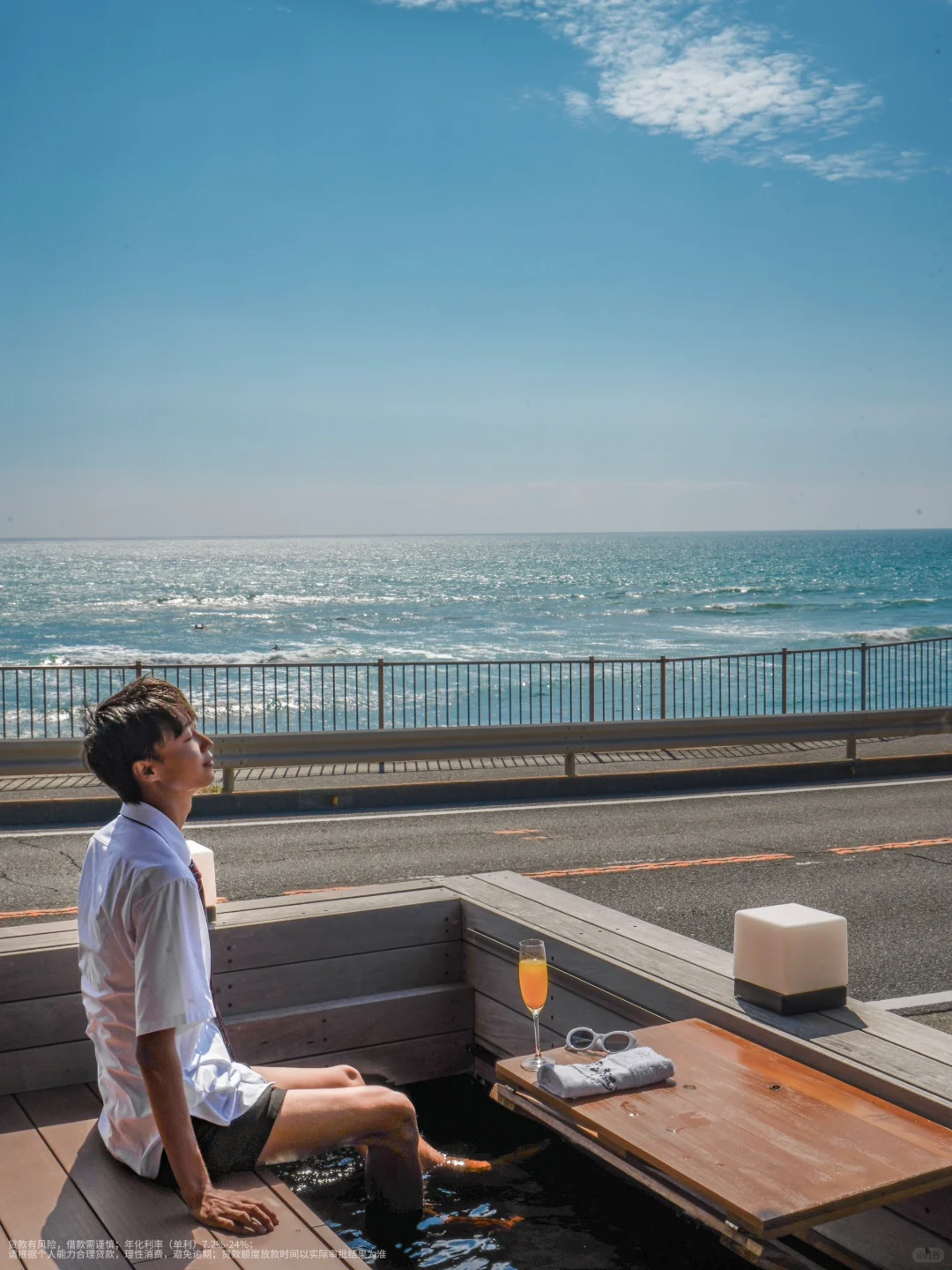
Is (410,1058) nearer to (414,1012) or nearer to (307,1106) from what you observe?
(414,1012)

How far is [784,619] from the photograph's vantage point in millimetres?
72250

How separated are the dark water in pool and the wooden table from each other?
559 millimetres

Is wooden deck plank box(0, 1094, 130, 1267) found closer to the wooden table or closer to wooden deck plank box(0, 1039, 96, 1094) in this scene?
wooden deck plank box(0, 1039, 96, 1094)

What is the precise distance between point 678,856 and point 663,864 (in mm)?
349

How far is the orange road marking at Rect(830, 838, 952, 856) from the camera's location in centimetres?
1022

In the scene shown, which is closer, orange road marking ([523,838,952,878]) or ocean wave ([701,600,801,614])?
orange road marking ([523,838,952,878])

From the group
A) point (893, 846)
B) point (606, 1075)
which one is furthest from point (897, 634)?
point (606, 1075)

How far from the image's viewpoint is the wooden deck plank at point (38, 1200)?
3.01 m

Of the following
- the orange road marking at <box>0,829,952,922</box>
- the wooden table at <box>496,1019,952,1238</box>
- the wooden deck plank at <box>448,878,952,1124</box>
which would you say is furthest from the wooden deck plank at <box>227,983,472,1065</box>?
the orange road marking at <box>0,829,952,922</box>

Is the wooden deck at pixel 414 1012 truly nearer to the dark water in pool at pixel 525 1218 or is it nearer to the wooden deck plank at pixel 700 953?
the wooden deck plank at pixel 700 953

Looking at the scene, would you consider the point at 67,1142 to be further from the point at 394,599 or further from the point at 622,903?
the point at 394,599

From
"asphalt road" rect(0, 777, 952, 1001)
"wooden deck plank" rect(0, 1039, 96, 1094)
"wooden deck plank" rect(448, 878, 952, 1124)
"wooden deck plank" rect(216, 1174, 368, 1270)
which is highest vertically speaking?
"wooden deck plank" rect(448, 878, 952, 1124)

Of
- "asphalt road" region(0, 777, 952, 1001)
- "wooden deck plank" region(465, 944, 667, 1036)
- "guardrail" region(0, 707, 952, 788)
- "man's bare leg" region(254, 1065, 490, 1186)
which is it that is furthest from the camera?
"guardrail" region(0, 707, 952, 788)

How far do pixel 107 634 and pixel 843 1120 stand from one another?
6923 centimetres
